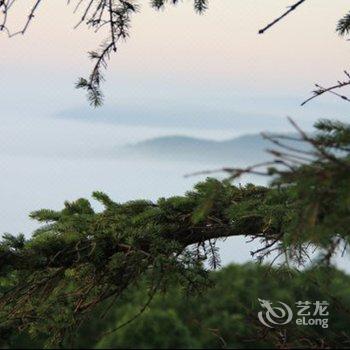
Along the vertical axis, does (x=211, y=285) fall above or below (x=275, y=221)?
below

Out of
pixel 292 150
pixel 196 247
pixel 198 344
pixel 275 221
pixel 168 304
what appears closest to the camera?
pixel 292 150

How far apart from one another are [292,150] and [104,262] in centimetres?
241

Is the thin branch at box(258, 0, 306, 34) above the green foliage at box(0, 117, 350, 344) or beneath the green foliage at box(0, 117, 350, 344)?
above

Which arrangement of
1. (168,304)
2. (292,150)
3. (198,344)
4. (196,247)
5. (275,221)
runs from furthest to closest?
(168,304) < (198,344) < (196,247) < (275,221) < (292,150)

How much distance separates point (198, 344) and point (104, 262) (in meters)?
11.0

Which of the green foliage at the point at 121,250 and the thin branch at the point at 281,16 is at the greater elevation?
the thin branch at the point at 281,16

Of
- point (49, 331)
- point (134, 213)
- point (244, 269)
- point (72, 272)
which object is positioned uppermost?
point (244, 269)

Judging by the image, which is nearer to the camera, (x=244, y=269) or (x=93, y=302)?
(x=93, y=302)

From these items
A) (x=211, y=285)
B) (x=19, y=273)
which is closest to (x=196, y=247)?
(x=211, y=285)

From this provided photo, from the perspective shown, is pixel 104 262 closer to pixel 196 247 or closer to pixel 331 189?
pixel 196 247

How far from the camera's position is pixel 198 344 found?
15.5 meters

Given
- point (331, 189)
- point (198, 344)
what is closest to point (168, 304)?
point (198, 344)

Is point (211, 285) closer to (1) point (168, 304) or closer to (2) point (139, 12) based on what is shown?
(2) point (139, 12)

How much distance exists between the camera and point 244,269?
694 inches
